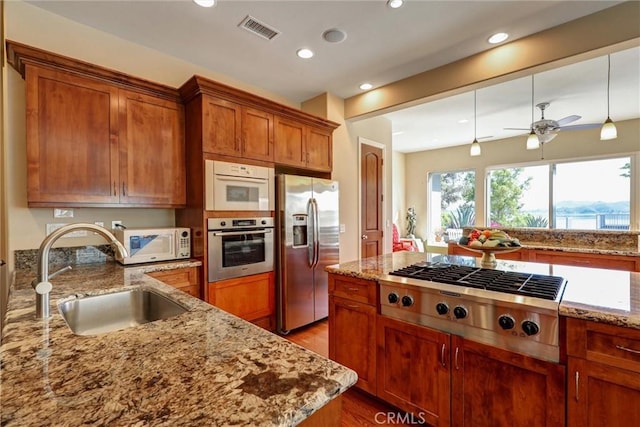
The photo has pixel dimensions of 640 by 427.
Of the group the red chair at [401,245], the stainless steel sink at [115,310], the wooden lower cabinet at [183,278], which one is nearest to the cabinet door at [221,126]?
the wooden lower cabinet at [183,278]

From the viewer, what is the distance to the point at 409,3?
227cm

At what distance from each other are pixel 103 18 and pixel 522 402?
152 inches

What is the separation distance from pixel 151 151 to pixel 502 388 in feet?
10.1

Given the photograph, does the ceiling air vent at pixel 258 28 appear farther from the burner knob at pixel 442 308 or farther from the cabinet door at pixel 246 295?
the burner knob at pixel 442 308

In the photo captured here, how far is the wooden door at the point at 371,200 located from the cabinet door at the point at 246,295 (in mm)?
1841

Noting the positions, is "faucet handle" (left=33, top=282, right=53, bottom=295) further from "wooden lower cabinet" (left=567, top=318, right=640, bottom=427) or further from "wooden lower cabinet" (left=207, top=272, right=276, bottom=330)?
"wooden lower cabinet" (left=567, top=318, right=640, bottom=427)

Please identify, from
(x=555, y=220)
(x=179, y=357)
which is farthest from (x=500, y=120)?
(x=179, y=357)

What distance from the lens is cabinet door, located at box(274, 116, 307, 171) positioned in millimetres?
3320

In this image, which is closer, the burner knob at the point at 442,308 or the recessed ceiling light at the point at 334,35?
the burner knob at the point at 442,308

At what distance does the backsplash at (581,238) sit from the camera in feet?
11.1

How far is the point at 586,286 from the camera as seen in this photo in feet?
5.40

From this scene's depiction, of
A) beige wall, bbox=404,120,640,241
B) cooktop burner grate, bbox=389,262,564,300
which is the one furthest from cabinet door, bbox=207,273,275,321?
beige wall, bbox=404,120,640,241

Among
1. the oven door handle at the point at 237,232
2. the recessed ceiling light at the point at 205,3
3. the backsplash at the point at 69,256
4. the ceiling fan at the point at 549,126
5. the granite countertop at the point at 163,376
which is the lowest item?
the granite countertop at the point at 163,376

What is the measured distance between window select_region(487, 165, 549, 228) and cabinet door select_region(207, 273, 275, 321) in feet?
19.0
